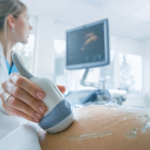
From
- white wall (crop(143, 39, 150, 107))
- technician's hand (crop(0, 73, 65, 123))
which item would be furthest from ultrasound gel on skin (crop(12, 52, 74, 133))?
white wall (crop(143, 39, 150, 107))

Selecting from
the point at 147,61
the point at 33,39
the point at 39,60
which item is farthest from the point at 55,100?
the point at 147,61

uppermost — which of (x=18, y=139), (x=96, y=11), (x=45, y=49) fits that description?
(x=96, y=11)

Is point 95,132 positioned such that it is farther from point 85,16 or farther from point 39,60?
point 85,16

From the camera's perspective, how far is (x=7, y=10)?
91 centimetres

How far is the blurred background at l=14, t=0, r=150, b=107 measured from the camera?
8.33 feet

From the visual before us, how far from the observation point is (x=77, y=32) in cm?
126

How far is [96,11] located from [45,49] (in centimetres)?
119

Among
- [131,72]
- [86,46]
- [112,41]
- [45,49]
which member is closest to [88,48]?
[86,46]

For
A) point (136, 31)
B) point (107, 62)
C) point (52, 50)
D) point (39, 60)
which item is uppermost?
point (136, 31)

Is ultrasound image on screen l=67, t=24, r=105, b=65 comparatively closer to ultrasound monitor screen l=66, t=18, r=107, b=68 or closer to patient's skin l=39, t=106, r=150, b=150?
ultrasound monitor screen l=66, t=18, r=107, b=68

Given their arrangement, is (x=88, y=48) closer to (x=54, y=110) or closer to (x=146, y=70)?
(x=54, y=110)

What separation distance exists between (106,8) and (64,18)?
0.83 m

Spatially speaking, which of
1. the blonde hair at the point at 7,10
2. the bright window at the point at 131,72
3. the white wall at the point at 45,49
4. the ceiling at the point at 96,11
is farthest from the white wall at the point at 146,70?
the blonde hair at the point at 7,10

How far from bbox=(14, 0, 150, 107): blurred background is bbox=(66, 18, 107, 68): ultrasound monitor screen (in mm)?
1013
